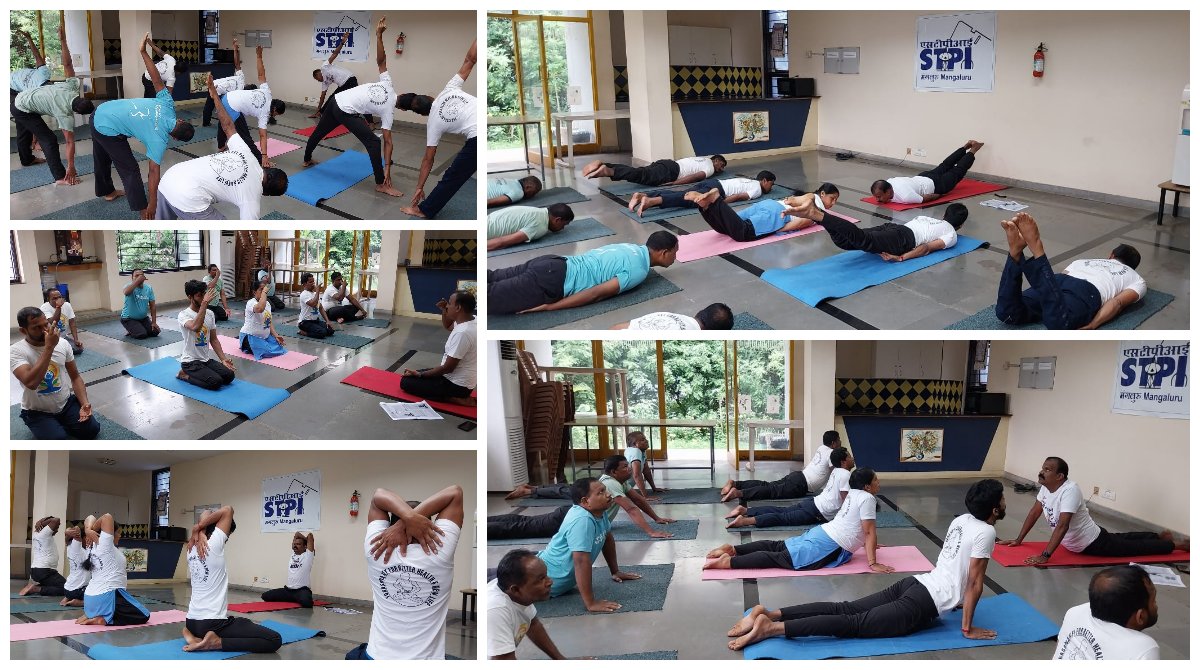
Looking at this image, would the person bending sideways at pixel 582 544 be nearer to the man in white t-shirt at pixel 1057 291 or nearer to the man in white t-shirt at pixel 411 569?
the man in white t-shirt at pixel 411 569

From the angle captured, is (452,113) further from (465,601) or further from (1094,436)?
(1094,436)

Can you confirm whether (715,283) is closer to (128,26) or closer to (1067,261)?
(1067,261)

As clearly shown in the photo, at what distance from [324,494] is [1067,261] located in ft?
17.7

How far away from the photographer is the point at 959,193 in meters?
6.34

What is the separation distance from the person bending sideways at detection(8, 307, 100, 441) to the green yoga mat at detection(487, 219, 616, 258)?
2.15 metres

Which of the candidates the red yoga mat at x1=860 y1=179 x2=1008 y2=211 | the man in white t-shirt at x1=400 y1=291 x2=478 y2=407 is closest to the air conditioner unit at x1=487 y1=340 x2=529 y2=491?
the man in white t-shirt at x1=400 y1=291 x2=478 y2=407

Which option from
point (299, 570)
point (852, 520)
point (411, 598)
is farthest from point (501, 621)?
point (299, 570)

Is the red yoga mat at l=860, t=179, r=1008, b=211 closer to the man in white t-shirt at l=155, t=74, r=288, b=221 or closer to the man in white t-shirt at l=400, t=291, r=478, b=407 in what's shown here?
the man in white t-shirt at l=400, t=291, r=478, b=407

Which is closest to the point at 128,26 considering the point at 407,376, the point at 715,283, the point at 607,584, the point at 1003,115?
the point at 407,376

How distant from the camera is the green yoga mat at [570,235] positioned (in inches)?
192

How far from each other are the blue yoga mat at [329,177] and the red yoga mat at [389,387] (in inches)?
42.1

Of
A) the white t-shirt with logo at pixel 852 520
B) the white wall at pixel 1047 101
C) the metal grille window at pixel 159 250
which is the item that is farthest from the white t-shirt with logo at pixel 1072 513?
the metal grille window at pixel 159 250

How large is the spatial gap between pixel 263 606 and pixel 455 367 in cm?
286

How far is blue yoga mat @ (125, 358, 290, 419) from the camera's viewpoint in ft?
14.4
